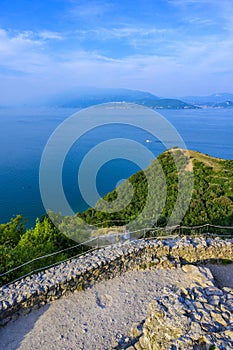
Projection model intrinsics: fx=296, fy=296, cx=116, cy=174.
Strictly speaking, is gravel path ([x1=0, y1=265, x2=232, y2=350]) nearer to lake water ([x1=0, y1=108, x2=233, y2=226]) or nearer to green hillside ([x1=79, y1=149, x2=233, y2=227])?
green hillside ([x1=79, y1=149, x2=233, y2=227])

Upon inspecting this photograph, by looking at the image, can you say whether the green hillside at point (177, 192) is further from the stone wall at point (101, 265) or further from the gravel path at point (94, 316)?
the gravel path at point (94, 316)

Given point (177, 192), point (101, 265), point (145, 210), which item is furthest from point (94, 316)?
point (177, 192)

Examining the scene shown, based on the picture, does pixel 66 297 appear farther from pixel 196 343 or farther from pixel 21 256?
pixel 196 343

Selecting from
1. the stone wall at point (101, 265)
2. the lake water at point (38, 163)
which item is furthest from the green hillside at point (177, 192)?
the lake water at point (38, 163)

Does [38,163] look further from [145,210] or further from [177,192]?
[145,210]

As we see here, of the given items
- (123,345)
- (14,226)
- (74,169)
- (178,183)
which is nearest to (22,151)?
(74,169)
